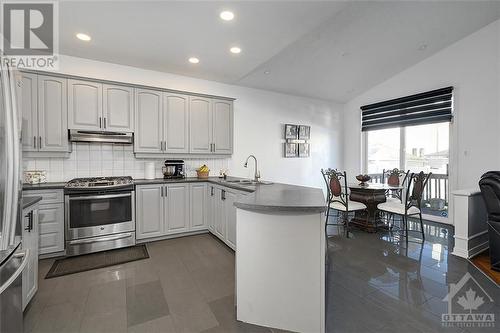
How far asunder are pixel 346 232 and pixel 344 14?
3.14 metres

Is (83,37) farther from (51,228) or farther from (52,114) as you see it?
(51,228)

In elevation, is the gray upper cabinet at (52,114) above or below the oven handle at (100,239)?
above

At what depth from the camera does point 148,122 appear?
358 cm

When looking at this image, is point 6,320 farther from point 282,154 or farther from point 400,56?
point 400,56

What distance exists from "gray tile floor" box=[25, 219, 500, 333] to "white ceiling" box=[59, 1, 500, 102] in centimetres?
282

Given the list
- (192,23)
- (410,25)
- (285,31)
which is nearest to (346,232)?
(285,31)

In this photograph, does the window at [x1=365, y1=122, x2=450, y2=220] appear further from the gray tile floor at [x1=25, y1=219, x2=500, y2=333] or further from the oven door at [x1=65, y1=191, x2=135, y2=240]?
the oven door at [x1=65, y1=191, x2=135, y2=240]

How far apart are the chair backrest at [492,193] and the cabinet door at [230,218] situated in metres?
2.93

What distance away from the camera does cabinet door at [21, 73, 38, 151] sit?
9.36 feet

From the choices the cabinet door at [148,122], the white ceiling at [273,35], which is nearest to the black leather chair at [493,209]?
the white ceiling at [273,35]

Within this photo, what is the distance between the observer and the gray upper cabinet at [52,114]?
2.95 m

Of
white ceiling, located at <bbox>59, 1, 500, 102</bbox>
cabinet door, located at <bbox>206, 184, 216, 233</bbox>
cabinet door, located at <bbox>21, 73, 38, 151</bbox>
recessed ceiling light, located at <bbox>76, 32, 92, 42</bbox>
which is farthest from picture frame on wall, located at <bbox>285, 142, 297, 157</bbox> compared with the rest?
cabinet door, located at <bbox>21, 73, 38, 151</bbox>

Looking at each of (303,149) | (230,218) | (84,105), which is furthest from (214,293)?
(303,149)

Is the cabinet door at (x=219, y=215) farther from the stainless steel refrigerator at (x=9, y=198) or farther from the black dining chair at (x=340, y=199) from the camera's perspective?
the stainless steel refrigerator at (x=9, y=198)
